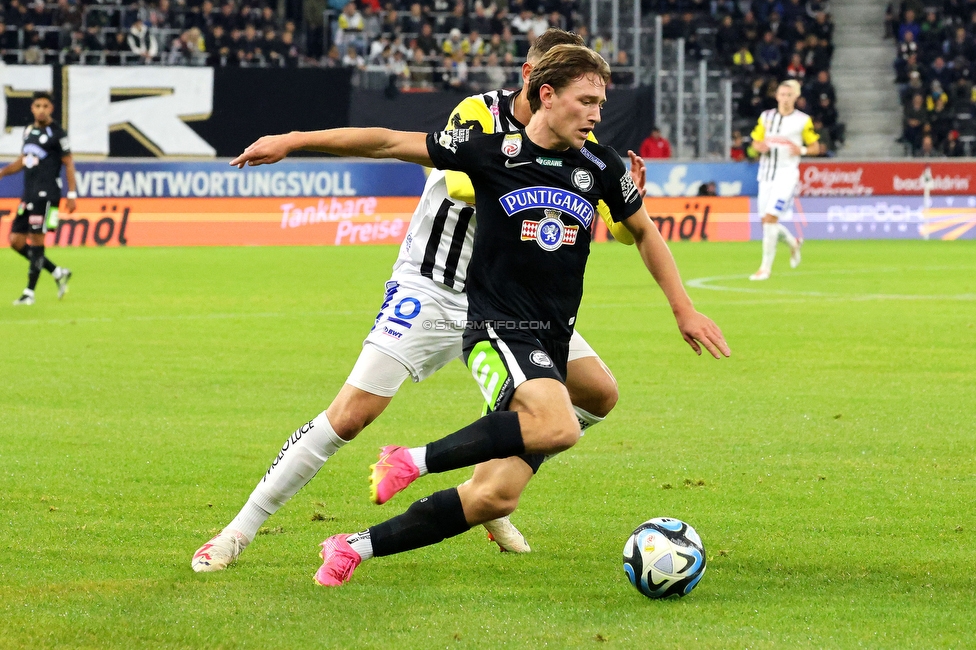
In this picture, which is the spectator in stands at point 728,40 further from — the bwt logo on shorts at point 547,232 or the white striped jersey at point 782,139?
the bwt logo on shorts at point 547,232

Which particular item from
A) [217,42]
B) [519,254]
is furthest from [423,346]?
[217,42]

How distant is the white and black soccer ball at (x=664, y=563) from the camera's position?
15.8 feet

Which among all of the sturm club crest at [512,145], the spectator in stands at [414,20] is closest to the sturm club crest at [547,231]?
the sturm club crest at [512,145]

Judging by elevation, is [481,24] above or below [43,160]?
above

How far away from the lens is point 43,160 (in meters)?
16.3

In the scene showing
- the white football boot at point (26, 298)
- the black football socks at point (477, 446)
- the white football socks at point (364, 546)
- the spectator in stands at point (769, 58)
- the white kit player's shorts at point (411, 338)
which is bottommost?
the white football boot at point (26, 298)

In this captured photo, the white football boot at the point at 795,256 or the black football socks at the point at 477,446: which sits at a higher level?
the black football socks at the point at 477,446

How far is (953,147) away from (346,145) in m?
30.5

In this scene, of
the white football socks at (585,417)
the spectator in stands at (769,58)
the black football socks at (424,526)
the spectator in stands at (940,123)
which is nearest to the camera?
the black football socks at (424,526)

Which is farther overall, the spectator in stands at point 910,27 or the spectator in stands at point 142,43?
the spectator in stands at point 910,27

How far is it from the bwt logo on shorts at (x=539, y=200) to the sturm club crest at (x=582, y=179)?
40mm

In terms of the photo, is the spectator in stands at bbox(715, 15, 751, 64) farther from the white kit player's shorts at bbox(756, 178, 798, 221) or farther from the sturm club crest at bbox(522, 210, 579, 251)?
the sturm club crest at bbox(522, 210, 579, 251)

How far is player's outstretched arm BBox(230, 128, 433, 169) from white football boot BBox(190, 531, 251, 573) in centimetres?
145

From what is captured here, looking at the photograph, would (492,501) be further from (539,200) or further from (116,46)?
(116,46)
